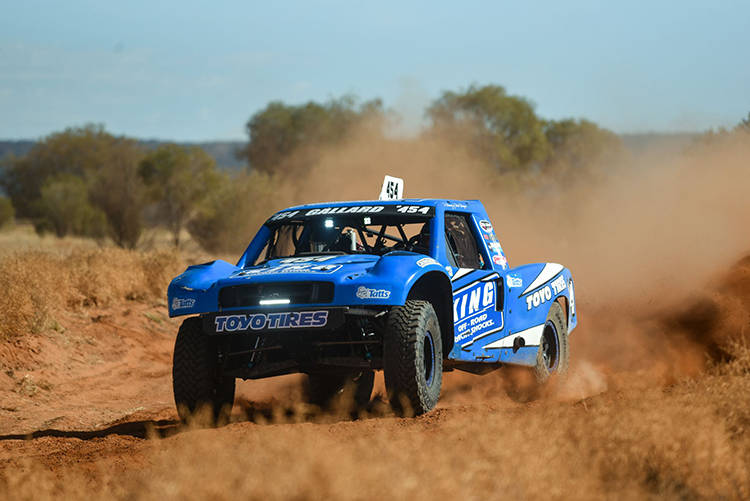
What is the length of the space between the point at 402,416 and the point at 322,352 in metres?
0.77

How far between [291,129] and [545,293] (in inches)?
2406

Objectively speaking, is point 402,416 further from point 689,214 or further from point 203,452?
point 689,214

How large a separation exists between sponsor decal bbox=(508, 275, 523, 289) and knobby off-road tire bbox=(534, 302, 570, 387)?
2.76 ft

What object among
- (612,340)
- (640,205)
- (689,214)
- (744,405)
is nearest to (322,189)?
(640,205)

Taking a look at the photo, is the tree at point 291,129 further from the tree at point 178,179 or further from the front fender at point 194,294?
the front fender at point 194,294

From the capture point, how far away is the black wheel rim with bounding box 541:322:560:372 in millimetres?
9281

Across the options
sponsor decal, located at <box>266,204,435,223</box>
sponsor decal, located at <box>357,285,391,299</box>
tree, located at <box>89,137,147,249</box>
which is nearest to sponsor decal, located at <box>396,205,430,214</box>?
sponsor decal, located at <box>266,204,435,223</box>

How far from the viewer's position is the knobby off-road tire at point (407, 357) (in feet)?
20.7

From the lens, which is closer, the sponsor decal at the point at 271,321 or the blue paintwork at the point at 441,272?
the sponsor decal at the point at 271,321

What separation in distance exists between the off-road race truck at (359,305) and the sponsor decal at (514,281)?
2 cm

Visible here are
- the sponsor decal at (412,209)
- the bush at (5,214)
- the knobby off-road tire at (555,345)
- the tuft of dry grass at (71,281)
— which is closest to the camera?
the sponsor decal at (412,209)

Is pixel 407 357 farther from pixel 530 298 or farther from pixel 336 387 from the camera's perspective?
pixel 336 387

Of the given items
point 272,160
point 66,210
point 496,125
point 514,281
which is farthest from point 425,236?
point 272,160

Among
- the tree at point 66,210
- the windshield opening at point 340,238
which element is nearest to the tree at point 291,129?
the tree at point 66,210
